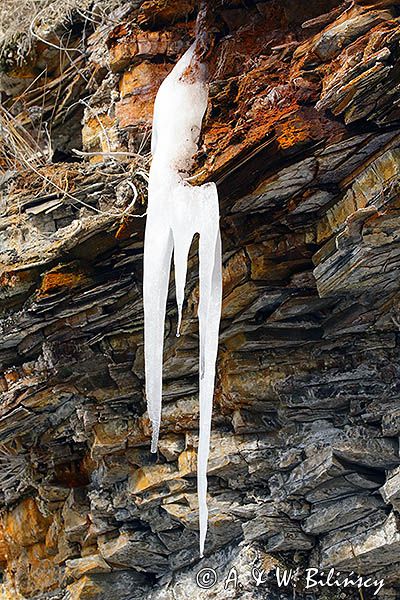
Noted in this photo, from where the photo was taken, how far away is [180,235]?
4016mm

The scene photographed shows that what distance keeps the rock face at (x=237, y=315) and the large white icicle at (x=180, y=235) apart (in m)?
0.13

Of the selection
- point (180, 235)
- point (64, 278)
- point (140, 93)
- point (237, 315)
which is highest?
point (140, 93)

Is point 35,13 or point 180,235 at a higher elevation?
point 35,13

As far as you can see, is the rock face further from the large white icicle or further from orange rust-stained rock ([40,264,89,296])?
the large white icicle

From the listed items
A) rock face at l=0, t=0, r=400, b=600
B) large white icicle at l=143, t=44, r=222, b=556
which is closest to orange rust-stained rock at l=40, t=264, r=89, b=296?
rock face at l=0, t=0, r=400, b=600

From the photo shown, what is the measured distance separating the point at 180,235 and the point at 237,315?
2.07 feet

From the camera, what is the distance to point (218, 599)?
4609 mm

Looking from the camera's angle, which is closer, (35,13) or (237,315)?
(237,315)

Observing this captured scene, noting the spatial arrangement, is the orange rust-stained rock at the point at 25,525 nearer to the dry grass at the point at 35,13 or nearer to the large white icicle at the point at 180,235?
the large white icicle at the point at 180,235

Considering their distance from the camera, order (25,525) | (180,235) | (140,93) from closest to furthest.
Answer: (180,235), (140,93), (25,525)

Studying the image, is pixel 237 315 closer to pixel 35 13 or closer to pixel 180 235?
pixel 180 235

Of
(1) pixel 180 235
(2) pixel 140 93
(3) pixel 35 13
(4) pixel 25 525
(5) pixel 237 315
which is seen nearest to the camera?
(1) pixel 180 235

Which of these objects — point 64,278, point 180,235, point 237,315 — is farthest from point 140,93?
point 237,315

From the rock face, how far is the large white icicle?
133mm
